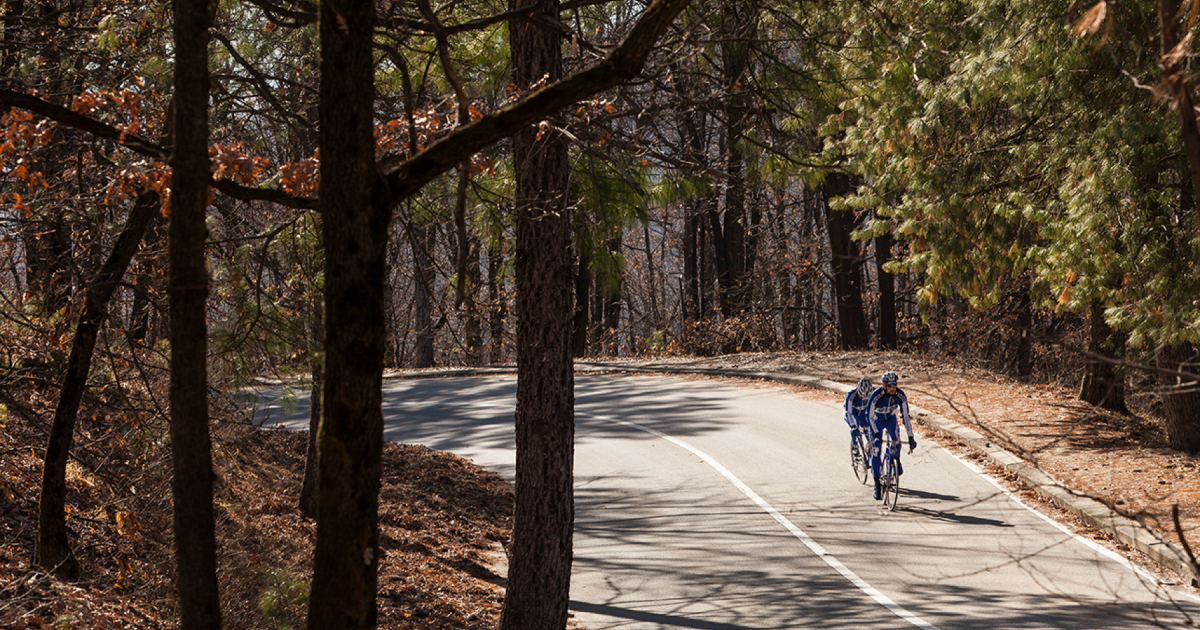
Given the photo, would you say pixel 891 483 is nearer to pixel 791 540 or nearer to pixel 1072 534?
pixel 791 540

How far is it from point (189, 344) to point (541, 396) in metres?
4.36

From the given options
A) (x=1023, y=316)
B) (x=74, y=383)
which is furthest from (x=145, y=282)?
(x=1023, y=316)

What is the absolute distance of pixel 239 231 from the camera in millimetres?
8414

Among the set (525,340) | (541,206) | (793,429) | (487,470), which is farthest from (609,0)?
(793,429)

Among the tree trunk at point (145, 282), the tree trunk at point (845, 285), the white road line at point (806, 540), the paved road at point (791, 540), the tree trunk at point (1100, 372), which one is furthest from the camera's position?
→ the tree trunk at point (845, 285)

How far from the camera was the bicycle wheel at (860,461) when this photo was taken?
1253 centimetres

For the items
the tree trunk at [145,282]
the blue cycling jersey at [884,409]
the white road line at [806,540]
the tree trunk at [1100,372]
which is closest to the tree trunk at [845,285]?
the tree trunk at [1100,372]

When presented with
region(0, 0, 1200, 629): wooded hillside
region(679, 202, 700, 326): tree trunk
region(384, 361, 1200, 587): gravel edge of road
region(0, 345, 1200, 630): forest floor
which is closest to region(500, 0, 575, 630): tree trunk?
region(0, 0, 1200, 629): wooded hillside

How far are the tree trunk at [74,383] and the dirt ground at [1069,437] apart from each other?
18.9 feet

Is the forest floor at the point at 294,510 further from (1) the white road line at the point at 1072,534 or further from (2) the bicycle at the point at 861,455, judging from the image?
(2) the bicycle at the point at 861,455

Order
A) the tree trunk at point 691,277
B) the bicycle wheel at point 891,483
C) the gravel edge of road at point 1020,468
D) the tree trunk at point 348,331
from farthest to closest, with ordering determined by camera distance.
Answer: the tree trunk at point 691,277
the bicycle wheel at point 891,483
the gravel edge of road at point 1020,468
the tree trunk at point 348,331

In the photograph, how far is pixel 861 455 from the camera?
42.3ft

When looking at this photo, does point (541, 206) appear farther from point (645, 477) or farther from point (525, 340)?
point (645, 477)

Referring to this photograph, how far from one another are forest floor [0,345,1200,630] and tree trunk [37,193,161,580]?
0.68ft
